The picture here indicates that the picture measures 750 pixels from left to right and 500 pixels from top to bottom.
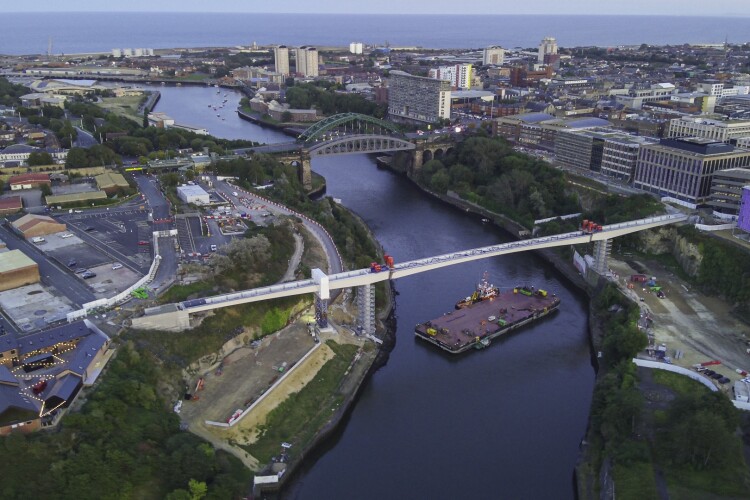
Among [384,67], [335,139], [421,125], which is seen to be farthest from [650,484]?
[384,67]

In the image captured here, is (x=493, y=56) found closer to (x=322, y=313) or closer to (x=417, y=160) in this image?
(x=417, y=160)

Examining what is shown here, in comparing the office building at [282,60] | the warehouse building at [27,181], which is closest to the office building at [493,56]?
the office building at [282,60]

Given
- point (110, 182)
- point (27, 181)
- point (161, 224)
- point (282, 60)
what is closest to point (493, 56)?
point (282, 60)

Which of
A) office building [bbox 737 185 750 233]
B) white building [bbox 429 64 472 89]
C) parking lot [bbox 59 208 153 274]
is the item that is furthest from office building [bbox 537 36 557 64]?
parking lot [bbox 59 208 153 274]

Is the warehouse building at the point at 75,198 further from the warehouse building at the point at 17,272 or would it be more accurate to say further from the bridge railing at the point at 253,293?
the bridge railing at the point at 253,293

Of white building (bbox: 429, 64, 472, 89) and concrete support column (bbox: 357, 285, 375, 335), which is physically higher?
white building (bbox: 429, 64, 472, 89)

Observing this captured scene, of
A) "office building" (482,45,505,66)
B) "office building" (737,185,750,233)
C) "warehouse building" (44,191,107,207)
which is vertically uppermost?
"office building" (482,45,505,66)

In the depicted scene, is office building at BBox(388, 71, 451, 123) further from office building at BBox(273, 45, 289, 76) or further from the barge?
office building at BBox(273, 45, 289, 76)

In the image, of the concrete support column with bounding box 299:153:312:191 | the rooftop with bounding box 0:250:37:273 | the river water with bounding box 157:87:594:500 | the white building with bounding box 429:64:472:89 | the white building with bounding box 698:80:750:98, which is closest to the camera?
the river water with bounding box 157:87:594:500
